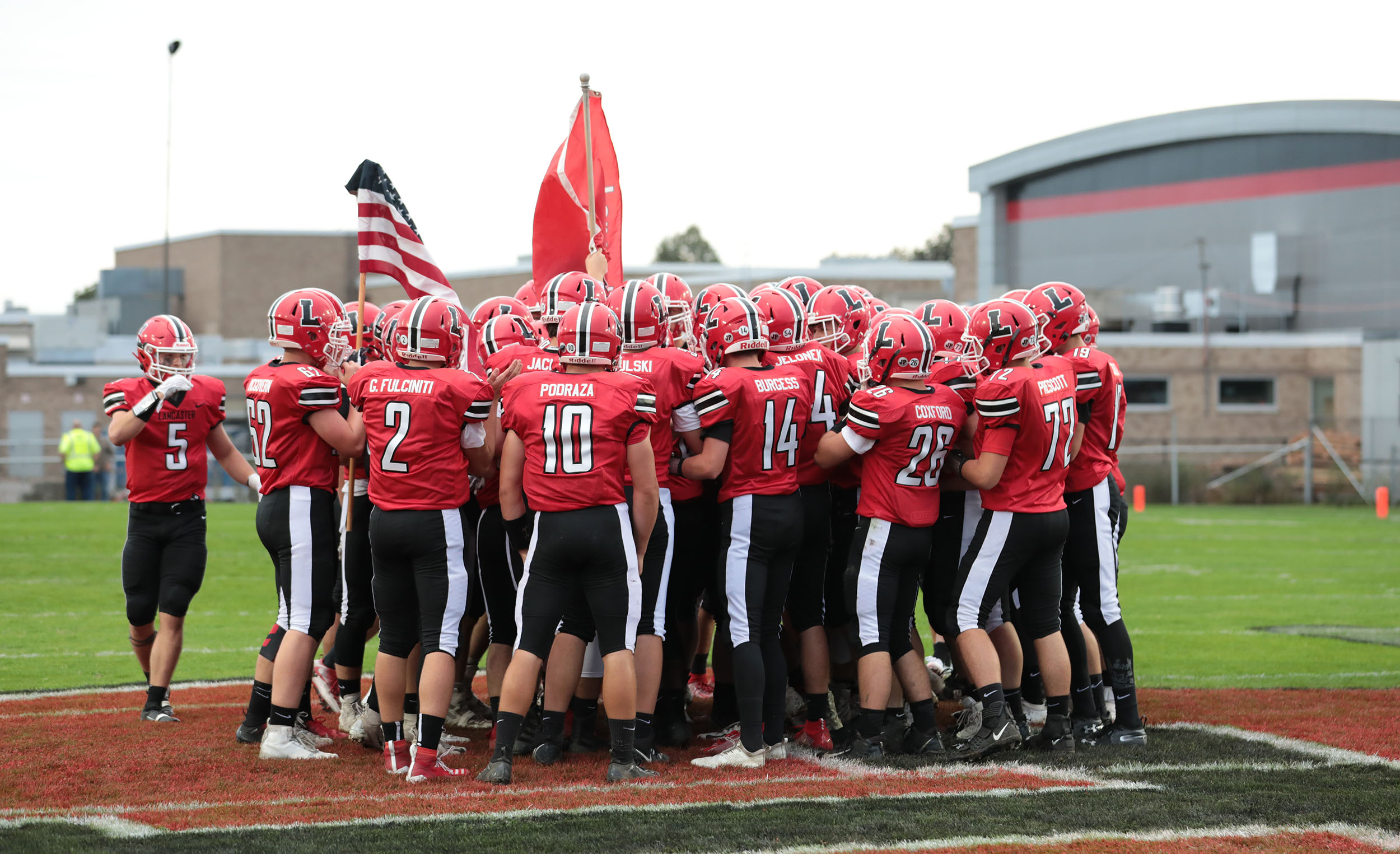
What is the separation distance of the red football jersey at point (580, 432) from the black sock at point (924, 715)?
6.52ft

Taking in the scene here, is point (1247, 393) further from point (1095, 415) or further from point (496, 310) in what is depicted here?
point (496, 310)

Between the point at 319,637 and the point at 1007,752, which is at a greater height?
the point at 319,637

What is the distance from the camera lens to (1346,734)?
22.7 feet

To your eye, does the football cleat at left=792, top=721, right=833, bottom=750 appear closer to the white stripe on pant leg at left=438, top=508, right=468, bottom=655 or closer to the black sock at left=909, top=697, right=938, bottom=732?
the black sock at left=909, top=697, right=938, bottom=732

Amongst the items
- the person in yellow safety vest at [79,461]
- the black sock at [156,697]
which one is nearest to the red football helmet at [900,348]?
the black sock at [156,697]

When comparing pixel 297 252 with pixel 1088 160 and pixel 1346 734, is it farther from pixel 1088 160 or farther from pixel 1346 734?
pixel 1346 734

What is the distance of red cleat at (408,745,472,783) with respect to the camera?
595 centimetres

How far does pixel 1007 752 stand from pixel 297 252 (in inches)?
1827

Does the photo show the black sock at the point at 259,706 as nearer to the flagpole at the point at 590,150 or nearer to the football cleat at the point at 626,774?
the football cleat at the point at 626,774

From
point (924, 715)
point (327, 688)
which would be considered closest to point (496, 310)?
point (327, 688)

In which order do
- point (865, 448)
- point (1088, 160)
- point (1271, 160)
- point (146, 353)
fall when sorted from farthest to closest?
point (1088, 160) → point (1271, 160) → point (146, 353) → point (865, 448)

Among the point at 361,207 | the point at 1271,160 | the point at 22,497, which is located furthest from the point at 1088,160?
the point at 361,207

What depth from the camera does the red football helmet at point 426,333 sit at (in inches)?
239

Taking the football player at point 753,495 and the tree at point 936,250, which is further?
the tree at point 936,250
